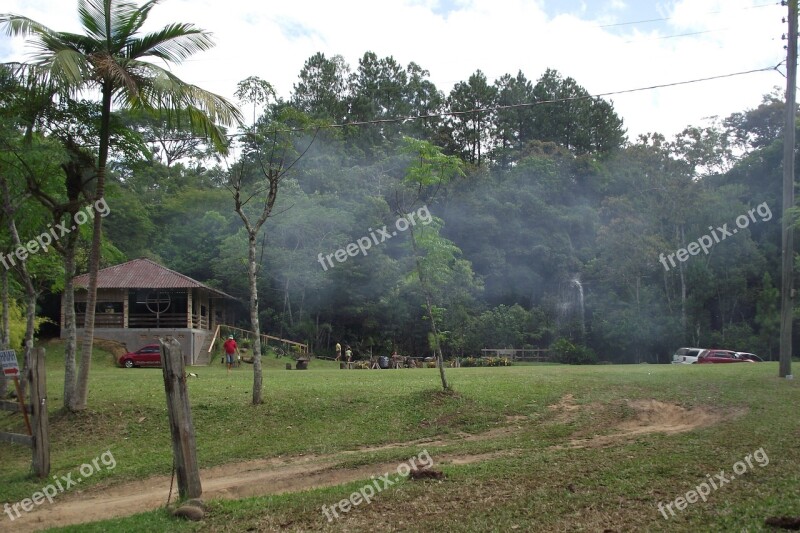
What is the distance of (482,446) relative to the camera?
11914mm

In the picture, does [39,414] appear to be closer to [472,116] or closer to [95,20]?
[95,20]

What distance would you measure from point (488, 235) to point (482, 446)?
44.7 metres

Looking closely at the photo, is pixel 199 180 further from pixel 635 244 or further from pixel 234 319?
pixel 635 244

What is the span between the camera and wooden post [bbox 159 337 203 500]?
8.23m

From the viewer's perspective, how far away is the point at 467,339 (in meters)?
47.3

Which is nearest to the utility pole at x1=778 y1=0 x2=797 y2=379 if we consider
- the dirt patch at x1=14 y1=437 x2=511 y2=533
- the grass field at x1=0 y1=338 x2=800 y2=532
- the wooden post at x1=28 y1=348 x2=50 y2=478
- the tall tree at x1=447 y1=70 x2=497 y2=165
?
the grass field at x1=0 y1=338 x2=800 y2=532

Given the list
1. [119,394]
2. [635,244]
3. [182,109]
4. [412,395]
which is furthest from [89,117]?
[635,244]

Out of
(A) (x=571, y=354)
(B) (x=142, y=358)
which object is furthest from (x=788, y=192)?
(B) (x=142, y=358)

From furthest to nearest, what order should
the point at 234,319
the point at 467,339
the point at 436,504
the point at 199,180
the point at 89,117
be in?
1. the point at 199,180
2. the point at 234,319
3. the point at 467,339
4. the point at 89,117
5. the point at 436,504

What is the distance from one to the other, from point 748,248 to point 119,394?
46927mm

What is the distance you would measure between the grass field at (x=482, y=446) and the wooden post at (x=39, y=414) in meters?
0.27

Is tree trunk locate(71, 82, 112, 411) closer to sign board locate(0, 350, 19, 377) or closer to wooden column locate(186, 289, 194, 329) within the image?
sign board locate(0, 350, 19, 377)

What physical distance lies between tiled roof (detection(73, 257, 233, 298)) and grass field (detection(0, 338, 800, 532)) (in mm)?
19339

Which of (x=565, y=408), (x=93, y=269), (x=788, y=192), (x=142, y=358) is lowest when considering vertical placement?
(x=142, y=358)
